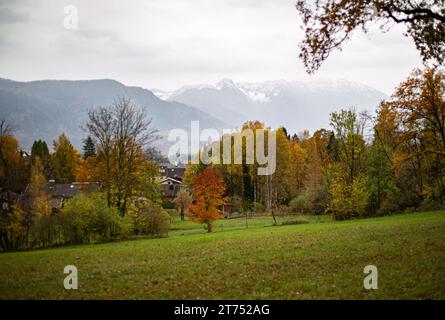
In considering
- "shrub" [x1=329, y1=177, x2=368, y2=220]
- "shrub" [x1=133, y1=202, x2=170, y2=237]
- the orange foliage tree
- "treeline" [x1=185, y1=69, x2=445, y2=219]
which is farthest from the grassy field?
"shrub" [x1=329, y1=177, x2=368, y2=220]

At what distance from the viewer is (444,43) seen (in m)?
13.1

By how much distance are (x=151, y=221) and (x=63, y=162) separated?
198 ft

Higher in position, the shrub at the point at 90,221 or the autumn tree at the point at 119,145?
the autumn tree at the point at 119,145

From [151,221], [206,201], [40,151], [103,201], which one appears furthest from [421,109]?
[40,151]

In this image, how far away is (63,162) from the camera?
92.2 m

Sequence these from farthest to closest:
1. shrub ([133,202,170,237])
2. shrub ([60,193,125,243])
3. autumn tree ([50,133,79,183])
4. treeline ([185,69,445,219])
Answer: autumn tree ([50,133,79,183])
shrub ([133,202,170,237])
shrub ([60,193,125,243])
treeline ([185,69,445,219])

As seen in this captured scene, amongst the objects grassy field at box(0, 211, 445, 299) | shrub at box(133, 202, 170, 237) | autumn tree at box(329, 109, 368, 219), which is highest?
autumn tree at box(329, 109, 368, 219)

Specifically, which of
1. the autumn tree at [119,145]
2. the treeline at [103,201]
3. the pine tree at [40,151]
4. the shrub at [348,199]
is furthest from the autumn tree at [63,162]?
the shrub at [348,199]

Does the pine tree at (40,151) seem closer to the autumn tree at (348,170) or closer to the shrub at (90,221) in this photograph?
the shrub at (90,221)

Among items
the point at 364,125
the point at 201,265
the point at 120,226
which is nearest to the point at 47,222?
the point at 120,226

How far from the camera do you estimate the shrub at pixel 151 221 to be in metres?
40.1

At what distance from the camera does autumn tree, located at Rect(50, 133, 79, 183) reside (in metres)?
90.1

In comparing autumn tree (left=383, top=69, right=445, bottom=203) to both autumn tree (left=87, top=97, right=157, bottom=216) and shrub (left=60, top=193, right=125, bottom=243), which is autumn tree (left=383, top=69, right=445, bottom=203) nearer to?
autumn tree (left=87, top=97, right=157, bottom=216)

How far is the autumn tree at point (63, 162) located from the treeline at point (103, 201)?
47.7m
